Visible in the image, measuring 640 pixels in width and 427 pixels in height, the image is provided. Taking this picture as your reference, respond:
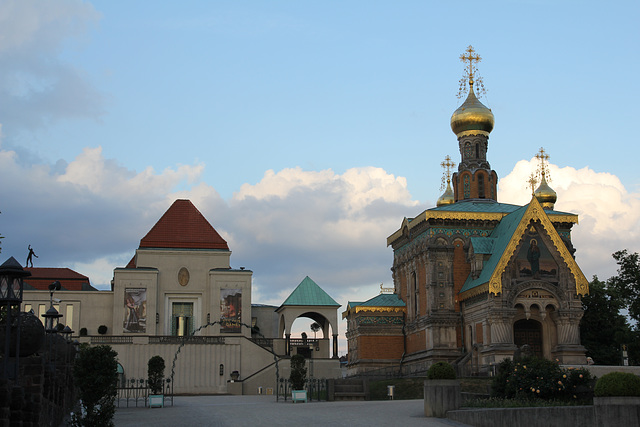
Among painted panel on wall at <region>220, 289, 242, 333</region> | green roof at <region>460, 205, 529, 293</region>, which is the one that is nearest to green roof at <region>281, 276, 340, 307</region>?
painted panel on wall at <region>220, 289, 242, 333</region>

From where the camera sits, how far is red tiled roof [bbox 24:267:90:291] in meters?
63.1

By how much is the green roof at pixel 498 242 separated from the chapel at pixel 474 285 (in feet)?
0.34

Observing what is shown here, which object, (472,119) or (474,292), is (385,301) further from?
(472,119)

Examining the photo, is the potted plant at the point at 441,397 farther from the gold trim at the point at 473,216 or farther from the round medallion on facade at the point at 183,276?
the round medallion on facade at the point at 183,276

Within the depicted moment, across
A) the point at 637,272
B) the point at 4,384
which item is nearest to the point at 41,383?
the point at 4,384

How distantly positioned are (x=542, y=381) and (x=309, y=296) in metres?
36.9

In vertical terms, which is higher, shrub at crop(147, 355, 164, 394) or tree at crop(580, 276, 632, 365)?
tree at crop(580, 276, 632, 365)

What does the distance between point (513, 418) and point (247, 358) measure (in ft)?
116

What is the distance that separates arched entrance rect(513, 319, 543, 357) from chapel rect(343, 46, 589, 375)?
0.06 metres

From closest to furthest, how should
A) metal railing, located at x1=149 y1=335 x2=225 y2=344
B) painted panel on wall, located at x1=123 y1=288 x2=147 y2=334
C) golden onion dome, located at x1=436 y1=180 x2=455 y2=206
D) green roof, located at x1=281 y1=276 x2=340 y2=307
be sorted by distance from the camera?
metal railing, located at x1=149 y1=335 x2=225 y2=344 → painted panel on wall, located at x1=123 y1=288 x2=147 y2=334 → green roof, located at x1=281 y1=276 x2=340 y2=307 → golden onion dome, located at x1=436 y1=180 x2=455 y2=206

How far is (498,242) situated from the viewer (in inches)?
2085

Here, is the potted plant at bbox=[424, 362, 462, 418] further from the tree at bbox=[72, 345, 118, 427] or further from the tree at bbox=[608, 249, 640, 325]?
the tree at bbox=[608, 249, 640, 325]

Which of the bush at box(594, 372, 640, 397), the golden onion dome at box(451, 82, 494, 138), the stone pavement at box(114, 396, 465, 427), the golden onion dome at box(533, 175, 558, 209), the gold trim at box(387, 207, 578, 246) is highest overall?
the golden onion dome at box(451, 82, 494, 138)

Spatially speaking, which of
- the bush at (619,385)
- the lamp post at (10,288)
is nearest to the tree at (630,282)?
the bush at (619,385)
